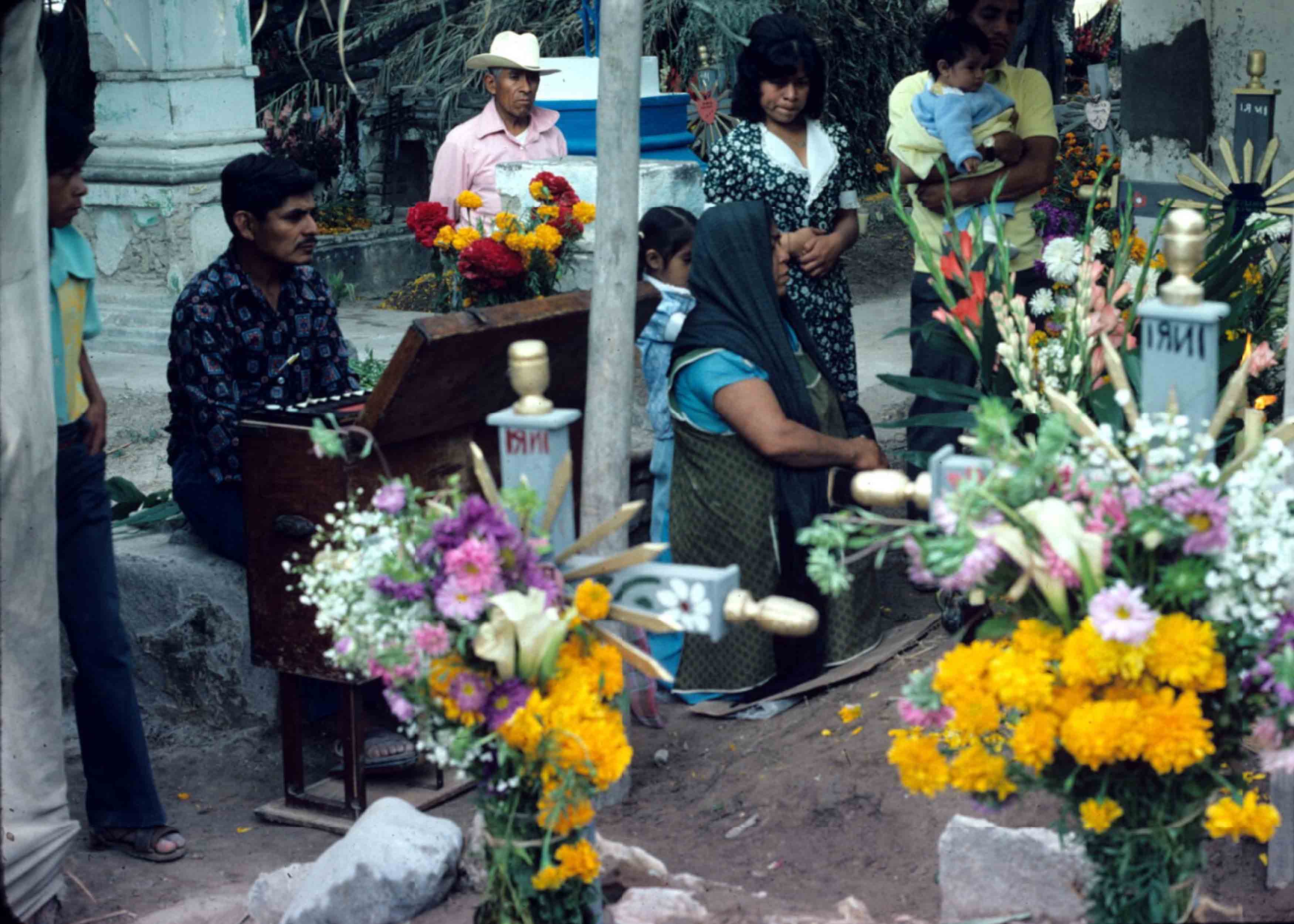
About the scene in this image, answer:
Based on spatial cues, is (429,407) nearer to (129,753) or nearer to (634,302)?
(634,302)

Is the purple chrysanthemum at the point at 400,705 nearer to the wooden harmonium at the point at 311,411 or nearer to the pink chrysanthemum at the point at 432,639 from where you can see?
the pink chrysanthemum at the point at 432,639

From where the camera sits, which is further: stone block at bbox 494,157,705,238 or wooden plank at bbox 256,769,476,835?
stone block at bbox 494,157,705,238

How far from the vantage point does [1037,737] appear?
2156mm

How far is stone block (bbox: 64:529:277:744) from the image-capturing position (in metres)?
4.49

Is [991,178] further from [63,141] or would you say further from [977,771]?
[977,771]

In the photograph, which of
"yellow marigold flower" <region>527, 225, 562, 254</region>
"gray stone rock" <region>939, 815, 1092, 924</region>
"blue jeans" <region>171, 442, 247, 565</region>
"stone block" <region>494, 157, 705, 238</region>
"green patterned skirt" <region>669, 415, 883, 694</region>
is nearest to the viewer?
"gray stone rock" <region>939, 815, 1092, 924</region>

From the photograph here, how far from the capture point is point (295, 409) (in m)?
3.85

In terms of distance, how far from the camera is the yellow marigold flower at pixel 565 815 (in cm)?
238

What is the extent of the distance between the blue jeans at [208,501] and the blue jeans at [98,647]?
48 cm

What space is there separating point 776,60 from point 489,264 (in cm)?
107

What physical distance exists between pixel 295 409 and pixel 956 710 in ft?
6.95

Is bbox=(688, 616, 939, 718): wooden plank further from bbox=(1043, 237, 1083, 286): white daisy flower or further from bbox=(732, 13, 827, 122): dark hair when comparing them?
bbox=(732, 13, 827, 122): dark hair

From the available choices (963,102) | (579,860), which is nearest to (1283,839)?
(579,860)

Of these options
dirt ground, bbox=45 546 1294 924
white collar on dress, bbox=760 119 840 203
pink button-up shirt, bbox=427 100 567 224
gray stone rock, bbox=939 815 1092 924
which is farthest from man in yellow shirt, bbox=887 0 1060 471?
gray stone rock, bbox=939 815 1092 924
